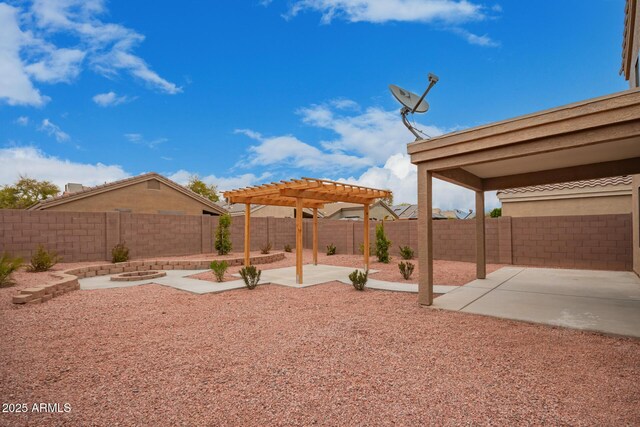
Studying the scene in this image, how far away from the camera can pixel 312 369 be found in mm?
3570

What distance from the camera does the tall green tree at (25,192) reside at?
2927cm

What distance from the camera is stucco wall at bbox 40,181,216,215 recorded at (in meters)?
19.0

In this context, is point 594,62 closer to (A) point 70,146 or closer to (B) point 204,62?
(B) point 204,62

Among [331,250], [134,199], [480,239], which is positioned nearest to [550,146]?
[480,239]

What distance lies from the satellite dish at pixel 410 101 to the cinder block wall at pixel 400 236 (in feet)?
24.2

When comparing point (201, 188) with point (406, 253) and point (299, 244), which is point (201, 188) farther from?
point (299, 244)

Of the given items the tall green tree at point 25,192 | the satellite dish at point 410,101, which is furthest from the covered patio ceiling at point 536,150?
the tall green tree at point 25,192

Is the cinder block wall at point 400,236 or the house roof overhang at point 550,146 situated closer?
the house roof overhang at point 550,146

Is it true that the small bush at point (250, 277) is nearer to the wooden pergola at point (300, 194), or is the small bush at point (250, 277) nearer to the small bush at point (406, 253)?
the wooden pergola at point (300, 194)

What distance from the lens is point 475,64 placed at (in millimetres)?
12227

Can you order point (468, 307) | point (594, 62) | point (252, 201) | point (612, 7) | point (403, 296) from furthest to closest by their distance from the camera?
point (252, 201), point (594, 62), point (612, 7), point (403, 296), point (468, 307)

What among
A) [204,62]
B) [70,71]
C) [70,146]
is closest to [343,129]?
[204,62]

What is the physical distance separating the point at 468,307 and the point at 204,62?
52.7ft

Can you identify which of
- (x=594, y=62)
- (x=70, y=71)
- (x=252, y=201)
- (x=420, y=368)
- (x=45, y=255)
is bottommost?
(x=420, y=368)
